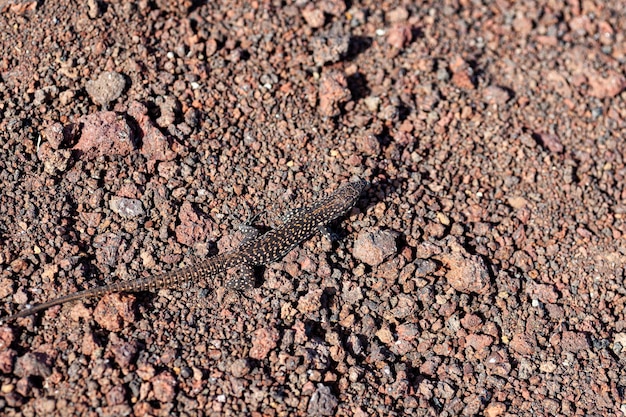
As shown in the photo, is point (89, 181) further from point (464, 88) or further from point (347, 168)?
point (464, 88)

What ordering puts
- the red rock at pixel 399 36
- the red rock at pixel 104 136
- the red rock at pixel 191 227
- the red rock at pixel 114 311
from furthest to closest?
the red rock at pixel 399 36
the red rock at pixel 104 136
the red rock at pixel 191 227
the red rock at pixel 114 311

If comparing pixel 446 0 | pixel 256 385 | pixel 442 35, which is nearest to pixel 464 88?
pixel 442 35

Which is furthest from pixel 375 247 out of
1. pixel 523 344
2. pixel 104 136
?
pixel 104 136

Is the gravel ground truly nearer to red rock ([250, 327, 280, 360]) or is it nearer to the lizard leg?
red rock ([250, 327, 280, 360])

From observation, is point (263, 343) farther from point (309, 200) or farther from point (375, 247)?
point (309, 200)

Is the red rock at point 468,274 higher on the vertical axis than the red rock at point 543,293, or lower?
higher

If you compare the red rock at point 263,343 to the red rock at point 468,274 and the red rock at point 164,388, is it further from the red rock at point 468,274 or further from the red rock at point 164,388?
the red rock at point 468,274

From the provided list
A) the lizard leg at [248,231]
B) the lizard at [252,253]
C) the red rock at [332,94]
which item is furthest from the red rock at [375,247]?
the red rock at [332,94]
